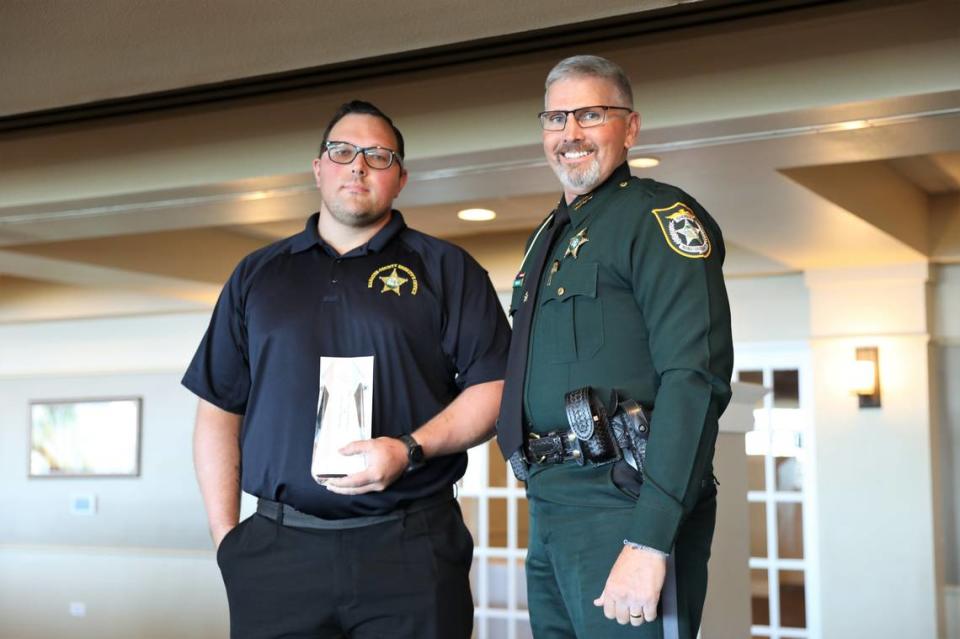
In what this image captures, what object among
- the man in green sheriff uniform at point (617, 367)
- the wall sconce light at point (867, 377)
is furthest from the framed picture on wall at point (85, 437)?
the man in green sheriff uniform at point (617, 367)

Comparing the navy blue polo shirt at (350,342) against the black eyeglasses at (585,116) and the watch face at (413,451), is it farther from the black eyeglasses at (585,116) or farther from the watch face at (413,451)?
the black eyeglasses at (585,116)

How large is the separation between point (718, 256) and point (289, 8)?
159 cm

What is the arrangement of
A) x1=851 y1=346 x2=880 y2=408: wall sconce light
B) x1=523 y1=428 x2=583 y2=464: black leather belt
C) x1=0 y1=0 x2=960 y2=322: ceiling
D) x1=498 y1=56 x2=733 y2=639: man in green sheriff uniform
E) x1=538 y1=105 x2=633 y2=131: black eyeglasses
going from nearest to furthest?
x1=498 y1=56 x2=733 y2=639: man in green sheriff uniform, x1=523 y1=428 x2=583 y2=464: black leather belt, x1=538 y1=105 x2=633 y2=131: black eyeglasses, x1=0 y1=0 x2=960 y2=322: ceiling, x1=851 y1=346 x2=880 y2=408: wall sconce light

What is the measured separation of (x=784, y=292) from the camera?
6.59 m

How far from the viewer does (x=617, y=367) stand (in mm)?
1727

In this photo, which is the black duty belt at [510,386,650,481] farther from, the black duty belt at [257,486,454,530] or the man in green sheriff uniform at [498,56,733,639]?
the black duty belt at [257,486,454,530]

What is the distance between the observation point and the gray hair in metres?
1.84

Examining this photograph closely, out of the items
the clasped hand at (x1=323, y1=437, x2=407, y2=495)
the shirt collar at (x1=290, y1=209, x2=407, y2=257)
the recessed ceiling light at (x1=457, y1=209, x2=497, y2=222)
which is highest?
the recessed ceiling light at (x1=457, y1=209, x2=497, y2=222)

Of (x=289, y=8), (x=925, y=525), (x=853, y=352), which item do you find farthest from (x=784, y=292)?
(x=289, y=8)

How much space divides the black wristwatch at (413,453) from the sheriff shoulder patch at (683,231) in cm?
54

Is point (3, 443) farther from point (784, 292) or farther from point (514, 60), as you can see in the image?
point (514, 60)

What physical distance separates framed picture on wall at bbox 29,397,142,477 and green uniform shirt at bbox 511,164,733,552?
721 cm

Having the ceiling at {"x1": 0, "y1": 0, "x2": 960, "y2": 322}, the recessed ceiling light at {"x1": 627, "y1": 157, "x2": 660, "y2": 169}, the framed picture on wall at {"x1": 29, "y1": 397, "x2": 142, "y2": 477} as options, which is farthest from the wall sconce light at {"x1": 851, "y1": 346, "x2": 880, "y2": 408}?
the framed picture on wall at {"x1": 29, "y1": 397, "x2": 142, "y2": 477}

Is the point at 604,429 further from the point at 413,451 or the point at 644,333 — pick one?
the point at 413,451
